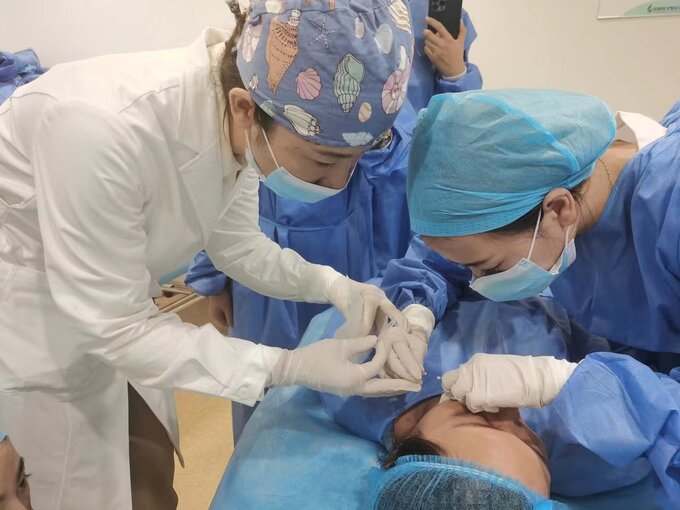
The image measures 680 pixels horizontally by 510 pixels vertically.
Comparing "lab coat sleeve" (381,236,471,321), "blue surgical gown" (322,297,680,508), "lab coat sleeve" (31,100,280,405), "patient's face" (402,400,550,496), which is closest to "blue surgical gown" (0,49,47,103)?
"lab coat sleeve" (31,100,280,405)

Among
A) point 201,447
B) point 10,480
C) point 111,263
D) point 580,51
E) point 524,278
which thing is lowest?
point 201,447

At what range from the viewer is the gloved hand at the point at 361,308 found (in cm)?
117

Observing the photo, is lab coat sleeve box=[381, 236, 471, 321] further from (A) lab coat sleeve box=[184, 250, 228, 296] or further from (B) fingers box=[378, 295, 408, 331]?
(A) lab coat sleeve box=[184, 250, 228, 296]

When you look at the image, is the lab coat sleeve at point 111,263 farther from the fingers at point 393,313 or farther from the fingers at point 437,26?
the fingers at point 437,26

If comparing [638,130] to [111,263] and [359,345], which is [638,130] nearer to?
[359,345]

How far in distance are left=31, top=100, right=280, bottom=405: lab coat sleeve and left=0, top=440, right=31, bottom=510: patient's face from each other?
199mm

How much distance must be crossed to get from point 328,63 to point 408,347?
1.84ft

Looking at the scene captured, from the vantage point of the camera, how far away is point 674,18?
6.35 ft

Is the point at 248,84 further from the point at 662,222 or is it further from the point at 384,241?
the point at 384,241

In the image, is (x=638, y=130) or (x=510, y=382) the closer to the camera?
(x=510, y=382)

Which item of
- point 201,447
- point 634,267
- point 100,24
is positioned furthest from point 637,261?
point 100,24

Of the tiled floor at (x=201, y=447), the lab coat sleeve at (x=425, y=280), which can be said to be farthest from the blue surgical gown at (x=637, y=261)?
the tiled floor at (x=201, y=447)

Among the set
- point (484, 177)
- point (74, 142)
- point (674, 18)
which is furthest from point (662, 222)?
point (674, 18)

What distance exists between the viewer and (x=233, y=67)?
98 centimetres
